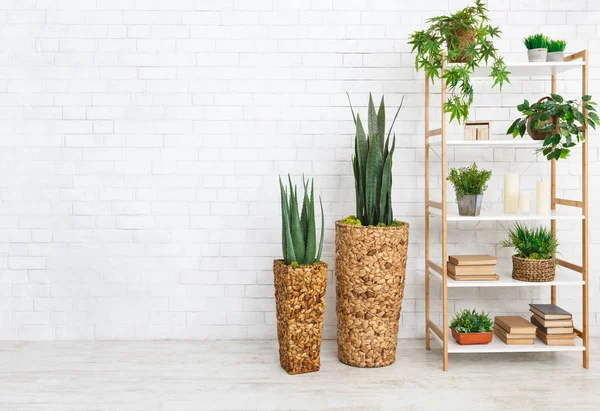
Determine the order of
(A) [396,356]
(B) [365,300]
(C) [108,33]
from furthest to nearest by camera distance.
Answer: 1. (C) [108,33]
2. (A) [396,356]
3. (B) [365,300]

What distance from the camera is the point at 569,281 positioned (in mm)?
2943

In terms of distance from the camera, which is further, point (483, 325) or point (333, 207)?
point (333, 207)

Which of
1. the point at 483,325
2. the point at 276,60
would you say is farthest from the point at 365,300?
the point at 276,60

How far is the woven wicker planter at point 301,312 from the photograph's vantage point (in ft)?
9.30

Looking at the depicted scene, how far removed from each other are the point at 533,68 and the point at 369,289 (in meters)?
1.51

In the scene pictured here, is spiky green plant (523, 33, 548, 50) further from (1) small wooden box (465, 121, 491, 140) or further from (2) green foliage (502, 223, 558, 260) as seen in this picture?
(2) green foliage (502, 223, 558, 260)

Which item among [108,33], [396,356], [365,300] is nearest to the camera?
[365,300]

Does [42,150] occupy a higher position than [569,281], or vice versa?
[42,150]

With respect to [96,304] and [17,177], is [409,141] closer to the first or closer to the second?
[96,304]

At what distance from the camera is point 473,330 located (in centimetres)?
301

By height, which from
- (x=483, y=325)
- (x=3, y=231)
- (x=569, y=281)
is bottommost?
(x=483, y=325)

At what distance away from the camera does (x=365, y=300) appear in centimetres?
293

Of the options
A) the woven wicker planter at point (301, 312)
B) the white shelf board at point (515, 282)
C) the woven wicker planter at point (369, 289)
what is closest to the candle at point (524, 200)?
the white shelf board at point (515, 282)

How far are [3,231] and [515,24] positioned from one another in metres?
3.51
